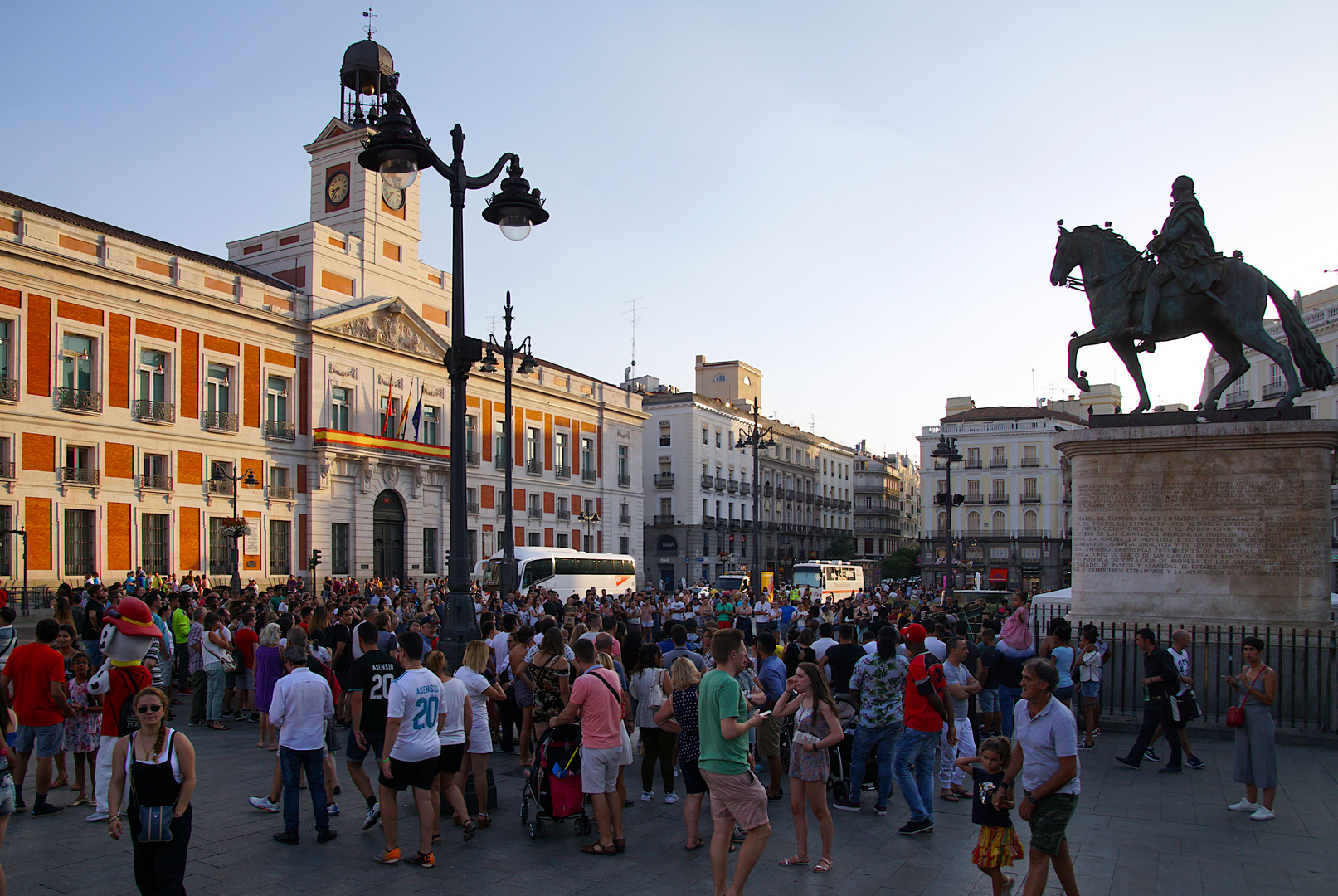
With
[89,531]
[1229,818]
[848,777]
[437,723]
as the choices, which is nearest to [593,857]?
[437,723]

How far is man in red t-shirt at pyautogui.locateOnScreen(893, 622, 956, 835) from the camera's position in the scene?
7469 millimetres

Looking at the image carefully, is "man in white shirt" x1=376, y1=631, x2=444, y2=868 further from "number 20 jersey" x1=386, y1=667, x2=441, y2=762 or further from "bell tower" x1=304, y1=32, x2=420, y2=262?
"bell tower" x1=304, y1=32, x2=420, y2=262

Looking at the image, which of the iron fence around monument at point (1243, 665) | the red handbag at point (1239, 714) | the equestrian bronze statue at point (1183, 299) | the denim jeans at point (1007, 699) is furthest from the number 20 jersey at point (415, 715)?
the equestrian bronze statue at point (1183, 299)

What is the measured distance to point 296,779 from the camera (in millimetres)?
7004

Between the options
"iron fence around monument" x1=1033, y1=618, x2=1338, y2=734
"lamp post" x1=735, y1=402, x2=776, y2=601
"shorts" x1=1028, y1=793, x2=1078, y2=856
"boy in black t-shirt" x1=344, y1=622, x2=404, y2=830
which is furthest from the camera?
"lamp post" x1=735, y1=402, x2=776, y2=601

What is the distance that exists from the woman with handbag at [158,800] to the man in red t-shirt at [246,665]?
7833 mm

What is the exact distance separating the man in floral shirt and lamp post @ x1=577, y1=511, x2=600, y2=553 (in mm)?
45343

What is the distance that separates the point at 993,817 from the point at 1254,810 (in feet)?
13.4

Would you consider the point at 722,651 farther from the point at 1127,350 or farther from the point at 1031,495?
the point at 1031,495

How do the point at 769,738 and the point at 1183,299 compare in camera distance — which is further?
the point at 1183,299

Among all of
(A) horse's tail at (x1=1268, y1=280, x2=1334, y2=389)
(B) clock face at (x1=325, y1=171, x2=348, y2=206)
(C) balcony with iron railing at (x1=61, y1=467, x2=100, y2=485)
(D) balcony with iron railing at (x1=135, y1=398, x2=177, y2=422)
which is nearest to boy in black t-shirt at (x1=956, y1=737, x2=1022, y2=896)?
(A) horse's tail at (x1=1268, y1=280, x2=1334, y2=389)

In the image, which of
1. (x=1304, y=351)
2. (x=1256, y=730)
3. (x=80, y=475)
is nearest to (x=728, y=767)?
(x=1256, y=730)

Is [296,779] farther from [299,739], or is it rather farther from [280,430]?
[280,430]

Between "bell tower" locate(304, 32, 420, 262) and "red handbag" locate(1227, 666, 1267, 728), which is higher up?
"bell tower" locate(304, 32, 420, 262)
